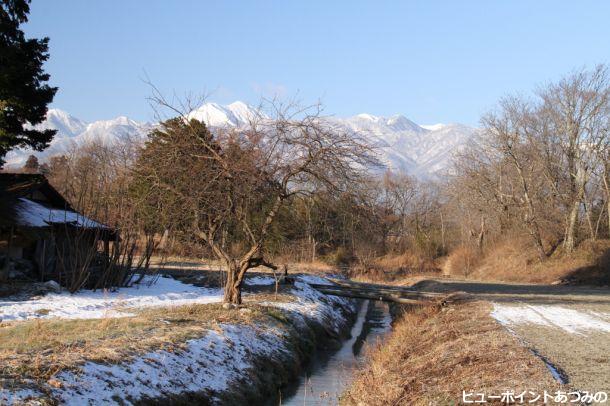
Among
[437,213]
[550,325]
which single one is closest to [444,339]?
[550,325]

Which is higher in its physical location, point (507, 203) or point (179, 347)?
point (507, 203)

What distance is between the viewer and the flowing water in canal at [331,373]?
12644 millimetres

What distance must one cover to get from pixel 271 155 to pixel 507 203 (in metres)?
37.1

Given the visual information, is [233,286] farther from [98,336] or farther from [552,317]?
[552,317]

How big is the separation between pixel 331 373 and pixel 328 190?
16.8 feet

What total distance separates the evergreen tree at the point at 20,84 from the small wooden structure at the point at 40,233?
1.88 meters

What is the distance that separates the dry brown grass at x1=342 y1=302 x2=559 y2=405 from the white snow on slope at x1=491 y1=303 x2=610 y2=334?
52.8 inches

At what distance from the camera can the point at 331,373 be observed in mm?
15289

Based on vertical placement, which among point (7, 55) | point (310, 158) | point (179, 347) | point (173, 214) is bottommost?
point (179, 347)

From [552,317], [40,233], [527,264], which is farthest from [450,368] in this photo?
[527,264]

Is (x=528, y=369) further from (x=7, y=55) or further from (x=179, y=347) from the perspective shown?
(x=7, y=55)

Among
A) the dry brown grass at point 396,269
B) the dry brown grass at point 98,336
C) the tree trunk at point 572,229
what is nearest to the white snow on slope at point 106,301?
the dry brown grass at point 98,336

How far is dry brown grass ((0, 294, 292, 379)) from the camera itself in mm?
8680

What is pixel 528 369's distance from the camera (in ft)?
28.2
